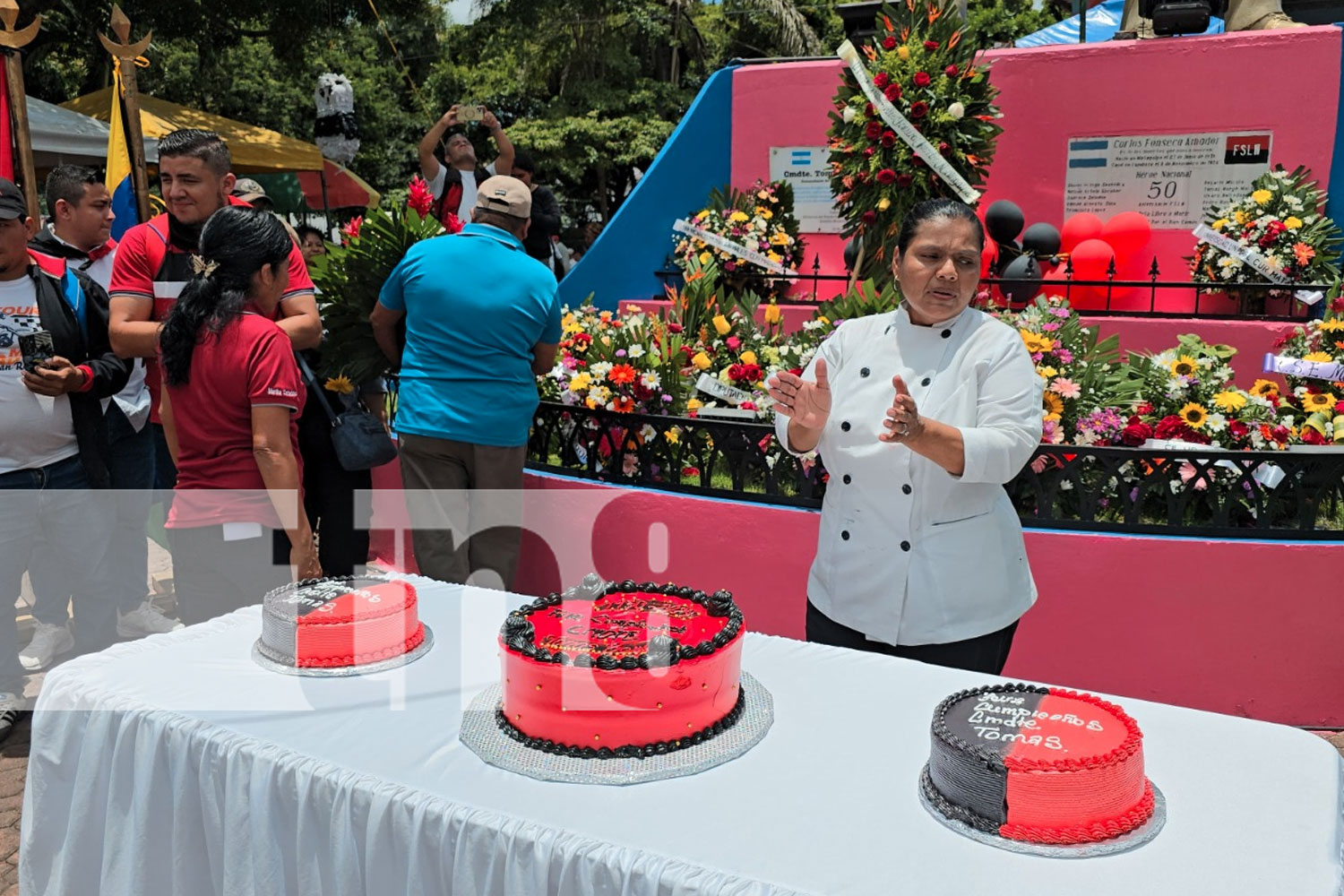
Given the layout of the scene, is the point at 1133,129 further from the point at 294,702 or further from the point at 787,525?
the point at 294,702

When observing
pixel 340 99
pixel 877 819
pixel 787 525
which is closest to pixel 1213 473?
pixel 787 525

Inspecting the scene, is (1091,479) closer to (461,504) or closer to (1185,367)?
(1185,367)

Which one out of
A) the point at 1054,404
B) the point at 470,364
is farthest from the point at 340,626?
the point at 1054,404

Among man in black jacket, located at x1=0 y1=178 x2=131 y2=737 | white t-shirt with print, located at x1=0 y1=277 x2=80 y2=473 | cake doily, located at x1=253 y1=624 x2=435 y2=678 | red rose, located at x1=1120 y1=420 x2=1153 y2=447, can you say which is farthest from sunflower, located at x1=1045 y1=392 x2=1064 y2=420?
white t-shirt with print, located at x1=0 y1=277 x2=80 y2=473

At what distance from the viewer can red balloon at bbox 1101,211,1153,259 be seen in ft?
20.7

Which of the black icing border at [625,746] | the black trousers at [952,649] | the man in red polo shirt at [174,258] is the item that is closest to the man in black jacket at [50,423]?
the man in red polo shirt at [174,258]

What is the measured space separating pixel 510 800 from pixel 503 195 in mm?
2652

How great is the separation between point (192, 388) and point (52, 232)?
8.49ft

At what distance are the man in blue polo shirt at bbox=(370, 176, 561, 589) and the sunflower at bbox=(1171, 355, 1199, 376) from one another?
2.42 metres

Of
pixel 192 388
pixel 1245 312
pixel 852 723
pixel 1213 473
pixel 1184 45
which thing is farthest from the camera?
pixel 1184 45

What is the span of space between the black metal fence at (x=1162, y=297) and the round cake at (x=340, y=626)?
13.9 ft

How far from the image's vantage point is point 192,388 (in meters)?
2.80

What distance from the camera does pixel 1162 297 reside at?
629 centimetres

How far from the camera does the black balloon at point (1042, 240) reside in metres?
6.20
